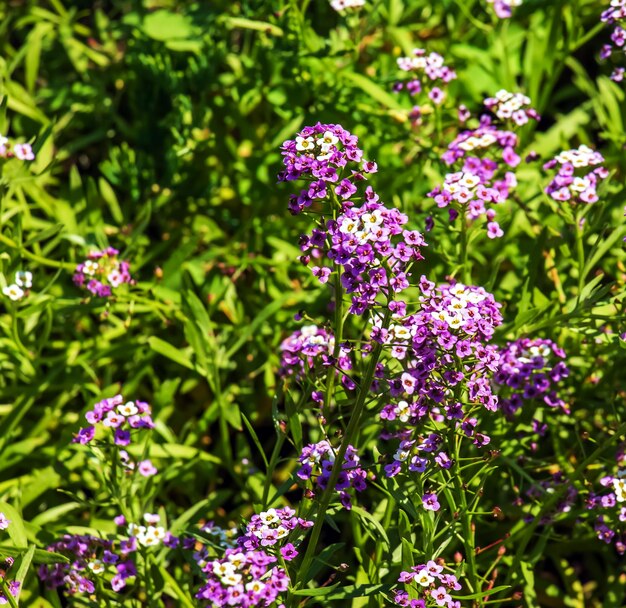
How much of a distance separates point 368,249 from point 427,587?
94cm

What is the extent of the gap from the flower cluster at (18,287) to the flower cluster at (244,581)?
4.83 feet

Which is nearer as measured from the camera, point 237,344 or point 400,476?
point 400,476

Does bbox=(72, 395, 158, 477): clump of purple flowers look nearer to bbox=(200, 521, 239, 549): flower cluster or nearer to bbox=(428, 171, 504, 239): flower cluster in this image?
bbox=(200, 521, 239, 549): flower cluster

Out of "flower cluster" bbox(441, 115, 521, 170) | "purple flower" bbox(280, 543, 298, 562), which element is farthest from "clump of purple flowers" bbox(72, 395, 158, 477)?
"flower cluster" bbox(441, 115, 521, 170)

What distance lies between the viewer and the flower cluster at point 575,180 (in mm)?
3299

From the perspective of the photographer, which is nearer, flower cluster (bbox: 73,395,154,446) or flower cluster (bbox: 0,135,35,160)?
flower cluster (bbox: 73,395,154,446)

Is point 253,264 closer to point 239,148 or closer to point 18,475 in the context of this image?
point 239,148

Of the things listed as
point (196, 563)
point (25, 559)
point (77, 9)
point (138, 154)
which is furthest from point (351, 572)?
point (77, 9)

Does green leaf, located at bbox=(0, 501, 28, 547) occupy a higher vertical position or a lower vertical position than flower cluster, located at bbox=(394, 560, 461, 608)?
lower

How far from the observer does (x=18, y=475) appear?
391cm

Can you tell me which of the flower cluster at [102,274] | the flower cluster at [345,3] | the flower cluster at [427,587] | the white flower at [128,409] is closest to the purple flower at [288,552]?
the flower cluster at [427,587]

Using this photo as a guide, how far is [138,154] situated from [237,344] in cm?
122

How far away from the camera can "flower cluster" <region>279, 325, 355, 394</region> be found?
2791 millimetres

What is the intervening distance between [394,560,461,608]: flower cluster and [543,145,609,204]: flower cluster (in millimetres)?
1407
